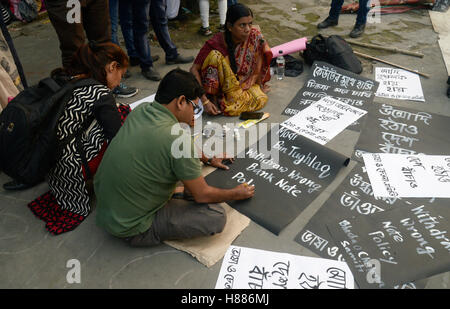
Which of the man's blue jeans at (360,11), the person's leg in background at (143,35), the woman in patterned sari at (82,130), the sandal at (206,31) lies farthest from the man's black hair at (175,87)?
the man's blue jeans at (360,11)

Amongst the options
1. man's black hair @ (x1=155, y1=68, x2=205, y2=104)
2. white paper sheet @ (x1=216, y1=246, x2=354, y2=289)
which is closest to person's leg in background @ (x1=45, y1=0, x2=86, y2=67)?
man's black hair @ (x1=155, y1=68, x2=205, y2=104)

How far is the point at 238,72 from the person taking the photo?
3494mm

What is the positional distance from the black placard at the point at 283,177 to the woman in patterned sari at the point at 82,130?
887mm

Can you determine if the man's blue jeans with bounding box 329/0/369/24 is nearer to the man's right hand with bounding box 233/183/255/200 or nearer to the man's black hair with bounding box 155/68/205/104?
the man's right hand with bounding box 233/183/255/200

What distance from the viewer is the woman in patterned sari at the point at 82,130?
217cm

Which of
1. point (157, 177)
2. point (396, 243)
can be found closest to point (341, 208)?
point (396, 243)

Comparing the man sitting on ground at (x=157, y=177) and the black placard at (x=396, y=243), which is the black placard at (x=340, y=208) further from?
the man sitting on ground at (x=157, y=177)

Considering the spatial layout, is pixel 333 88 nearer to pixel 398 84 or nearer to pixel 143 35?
pixel 398 84

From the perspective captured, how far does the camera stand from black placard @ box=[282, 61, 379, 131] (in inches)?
138

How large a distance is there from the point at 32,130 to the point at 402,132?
9.82 ft

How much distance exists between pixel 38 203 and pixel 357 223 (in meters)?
2.29


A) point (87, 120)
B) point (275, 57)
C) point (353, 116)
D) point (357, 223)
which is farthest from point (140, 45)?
point (357, 223)

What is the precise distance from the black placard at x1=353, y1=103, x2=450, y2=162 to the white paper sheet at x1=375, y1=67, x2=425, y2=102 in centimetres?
29
